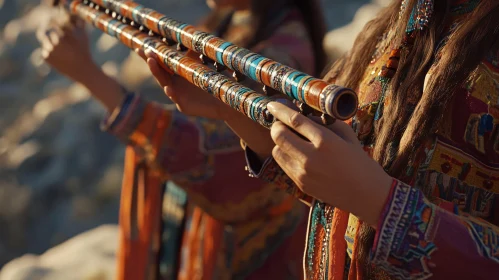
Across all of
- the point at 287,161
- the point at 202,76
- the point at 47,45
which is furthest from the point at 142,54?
the point at 47,45

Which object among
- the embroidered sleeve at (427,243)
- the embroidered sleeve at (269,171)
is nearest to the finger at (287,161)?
the embroidered sleeve at (427,243)

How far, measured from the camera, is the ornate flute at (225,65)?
0.91 m

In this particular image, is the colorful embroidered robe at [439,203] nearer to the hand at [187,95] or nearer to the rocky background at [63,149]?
the hand at [187,95]

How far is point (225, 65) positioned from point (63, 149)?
4.28 metres

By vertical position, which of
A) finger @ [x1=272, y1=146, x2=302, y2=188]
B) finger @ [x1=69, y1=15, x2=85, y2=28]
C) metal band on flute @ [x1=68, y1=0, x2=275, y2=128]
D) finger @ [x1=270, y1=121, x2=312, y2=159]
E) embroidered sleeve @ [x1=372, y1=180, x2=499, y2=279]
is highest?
finger @ [x1=69, y1=15, x2=85, y2=28]

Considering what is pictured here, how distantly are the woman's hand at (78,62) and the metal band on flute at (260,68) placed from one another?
0.75 metres

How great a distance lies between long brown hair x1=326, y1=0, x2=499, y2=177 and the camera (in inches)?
42.6

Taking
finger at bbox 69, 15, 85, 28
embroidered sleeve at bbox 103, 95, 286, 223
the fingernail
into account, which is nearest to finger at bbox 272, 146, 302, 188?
the fingernail

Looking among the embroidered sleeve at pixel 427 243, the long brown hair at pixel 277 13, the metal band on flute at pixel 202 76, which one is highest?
the long brown hair at pixel 277 13

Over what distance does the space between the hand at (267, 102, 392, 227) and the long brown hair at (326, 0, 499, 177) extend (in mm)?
161

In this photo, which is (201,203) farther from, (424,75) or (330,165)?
(330,165)

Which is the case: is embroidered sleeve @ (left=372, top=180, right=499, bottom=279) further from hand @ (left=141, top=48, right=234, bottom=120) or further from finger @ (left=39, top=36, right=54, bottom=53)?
finger @ (left=39, top=36, right=54, bottom=53)

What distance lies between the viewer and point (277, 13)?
94.6 inches

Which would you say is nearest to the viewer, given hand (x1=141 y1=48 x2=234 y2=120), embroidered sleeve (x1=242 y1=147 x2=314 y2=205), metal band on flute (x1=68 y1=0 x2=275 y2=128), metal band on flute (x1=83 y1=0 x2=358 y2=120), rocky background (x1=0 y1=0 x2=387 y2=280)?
metal band on flute (x1=83 y1=0 x2=358 y2=120)
